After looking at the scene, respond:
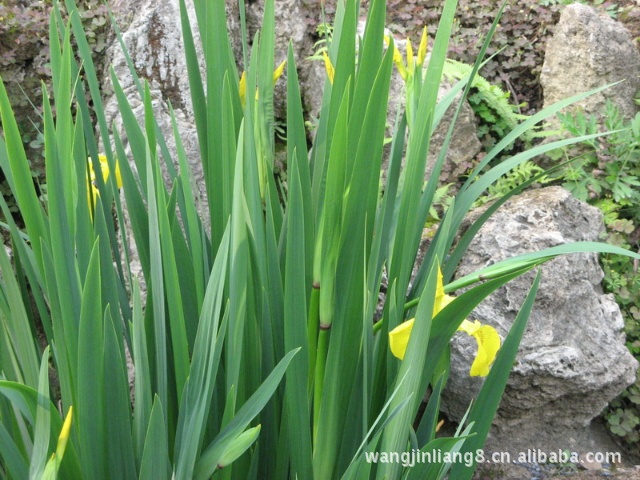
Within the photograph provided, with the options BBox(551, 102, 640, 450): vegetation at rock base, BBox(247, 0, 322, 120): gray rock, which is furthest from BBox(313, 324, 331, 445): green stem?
BBox(247, 0, 322, 120): gray rock

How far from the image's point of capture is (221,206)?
2.82 feet

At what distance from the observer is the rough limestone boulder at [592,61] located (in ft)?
8.08

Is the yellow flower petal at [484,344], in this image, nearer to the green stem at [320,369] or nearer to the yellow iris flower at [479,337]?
the yellow iris flower at [479,337]

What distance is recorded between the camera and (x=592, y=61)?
97.0 inches

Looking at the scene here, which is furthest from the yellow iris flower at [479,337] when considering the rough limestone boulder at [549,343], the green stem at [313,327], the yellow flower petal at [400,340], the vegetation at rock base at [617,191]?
the vegetation at rock base at [617,191]

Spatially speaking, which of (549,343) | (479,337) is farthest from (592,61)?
(479,337)

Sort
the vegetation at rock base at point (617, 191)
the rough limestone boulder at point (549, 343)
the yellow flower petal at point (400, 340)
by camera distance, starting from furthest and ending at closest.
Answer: the vegetation at rock base at point (617, 191) → the rough limestone boulder at point (549, 343) → the yellow flower petal at point (400, 340)

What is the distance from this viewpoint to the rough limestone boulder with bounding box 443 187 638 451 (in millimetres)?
1694

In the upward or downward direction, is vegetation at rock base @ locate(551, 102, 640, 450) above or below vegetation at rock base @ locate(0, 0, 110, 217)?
below

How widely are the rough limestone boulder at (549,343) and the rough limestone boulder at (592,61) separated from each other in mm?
851

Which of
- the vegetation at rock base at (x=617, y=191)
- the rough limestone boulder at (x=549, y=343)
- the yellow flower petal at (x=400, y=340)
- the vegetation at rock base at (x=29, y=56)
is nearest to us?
the yellow flower petal at (x=400, y=340)

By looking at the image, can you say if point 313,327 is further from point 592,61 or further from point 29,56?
point 29,56

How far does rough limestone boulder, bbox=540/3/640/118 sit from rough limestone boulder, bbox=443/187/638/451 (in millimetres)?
851

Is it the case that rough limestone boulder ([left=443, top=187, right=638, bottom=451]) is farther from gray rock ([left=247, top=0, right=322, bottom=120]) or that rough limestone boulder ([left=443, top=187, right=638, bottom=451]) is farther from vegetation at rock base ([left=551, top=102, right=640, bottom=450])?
gray rock ([left=247, top=0, right=322, bottom=120])
